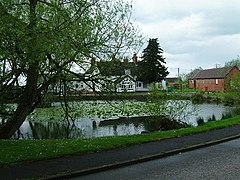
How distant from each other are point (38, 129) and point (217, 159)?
15.3 metres

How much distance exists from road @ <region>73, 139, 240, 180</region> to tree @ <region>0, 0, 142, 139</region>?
4.19 metres

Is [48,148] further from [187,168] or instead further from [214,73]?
[214,73]

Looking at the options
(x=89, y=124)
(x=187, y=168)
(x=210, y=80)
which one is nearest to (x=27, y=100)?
(x=187, y=168)

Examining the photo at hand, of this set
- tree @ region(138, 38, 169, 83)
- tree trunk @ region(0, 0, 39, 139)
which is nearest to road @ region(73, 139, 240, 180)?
tree trunk @ region(0, 0, 39, 139)

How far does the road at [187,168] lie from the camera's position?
25.5ft

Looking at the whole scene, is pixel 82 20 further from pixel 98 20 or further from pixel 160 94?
pixel 160 94

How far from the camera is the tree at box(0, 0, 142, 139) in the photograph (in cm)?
914

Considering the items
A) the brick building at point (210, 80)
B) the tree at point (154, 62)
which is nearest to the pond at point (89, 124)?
the tree at point (154, 62)

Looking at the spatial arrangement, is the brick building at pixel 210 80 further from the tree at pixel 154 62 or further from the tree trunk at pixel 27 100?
the tree trunk at pixel 27 100

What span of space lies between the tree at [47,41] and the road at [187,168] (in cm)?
419

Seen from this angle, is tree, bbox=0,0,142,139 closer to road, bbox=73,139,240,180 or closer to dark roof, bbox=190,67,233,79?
road, bbox=73,139,240,180

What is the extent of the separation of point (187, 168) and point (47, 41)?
17.3 ft

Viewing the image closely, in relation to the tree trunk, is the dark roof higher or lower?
higher

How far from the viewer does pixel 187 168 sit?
28.1 ft
